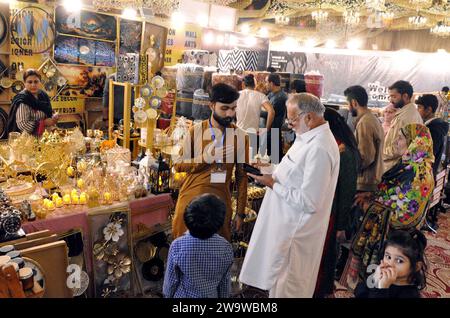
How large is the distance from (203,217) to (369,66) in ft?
33.3

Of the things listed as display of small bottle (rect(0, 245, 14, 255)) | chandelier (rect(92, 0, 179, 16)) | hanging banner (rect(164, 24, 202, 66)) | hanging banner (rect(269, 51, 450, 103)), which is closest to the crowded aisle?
display of small bottle (rect(0, 245, 14, 255))

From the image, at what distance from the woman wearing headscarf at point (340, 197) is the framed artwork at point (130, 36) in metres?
4.38

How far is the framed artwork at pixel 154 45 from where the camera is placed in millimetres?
6145

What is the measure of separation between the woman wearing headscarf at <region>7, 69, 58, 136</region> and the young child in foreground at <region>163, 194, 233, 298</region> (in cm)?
272

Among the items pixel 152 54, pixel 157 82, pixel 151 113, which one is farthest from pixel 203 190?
pixel 152 54

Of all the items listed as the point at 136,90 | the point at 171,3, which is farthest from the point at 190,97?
the point at 171,3

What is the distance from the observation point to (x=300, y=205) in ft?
6.68

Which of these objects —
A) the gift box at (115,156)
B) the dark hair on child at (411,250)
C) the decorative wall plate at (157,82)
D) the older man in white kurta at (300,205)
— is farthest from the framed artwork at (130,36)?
the dark hair on child at (411,250)

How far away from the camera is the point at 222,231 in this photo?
2.56m

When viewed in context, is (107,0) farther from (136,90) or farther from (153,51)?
(136,90)

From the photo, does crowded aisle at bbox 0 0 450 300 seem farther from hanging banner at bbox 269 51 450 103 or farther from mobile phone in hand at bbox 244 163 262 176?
hanging banner at bbox 269 51 450 103

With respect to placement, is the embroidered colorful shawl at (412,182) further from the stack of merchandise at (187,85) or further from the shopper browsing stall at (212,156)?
the stack of merchandise at (187,85)

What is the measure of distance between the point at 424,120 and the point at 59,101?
17.1 ft

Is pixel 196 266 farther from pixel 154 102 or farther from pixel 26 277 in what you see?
pixel 154 102
